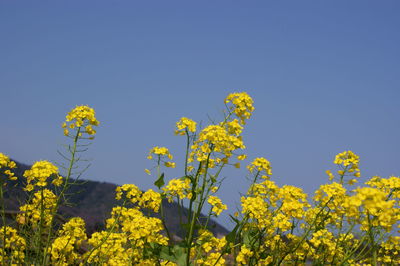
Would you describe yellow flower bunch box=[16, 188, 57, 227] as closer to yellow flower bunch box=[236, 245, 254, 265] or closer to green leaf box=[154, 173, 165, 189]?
green leaf box=[154, 173, 165, 189]

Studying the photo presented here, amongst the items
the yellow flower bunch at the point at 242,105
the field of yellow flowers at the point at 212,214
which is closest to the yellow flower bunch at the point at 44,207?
the field of yellow flowers at the point at 212,214

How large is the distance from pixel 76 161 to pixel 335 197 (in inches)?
113

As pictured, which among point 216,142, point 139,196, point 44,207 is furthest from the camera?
point 139,196

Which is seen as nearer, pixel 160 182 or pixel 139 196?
pixel 160 182

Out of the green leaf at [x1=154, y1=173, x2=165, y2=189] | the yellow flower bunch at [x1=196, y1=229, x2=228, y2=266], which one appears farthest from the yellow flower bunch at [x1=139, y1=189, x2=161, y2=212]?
the yellow flower bunch at [x1=196, y1=229, x2=228, y2=266]

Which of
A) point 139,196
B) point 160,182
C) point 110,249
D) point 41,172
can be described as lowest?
point 110,249

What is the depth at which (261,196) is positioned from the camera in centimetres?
555

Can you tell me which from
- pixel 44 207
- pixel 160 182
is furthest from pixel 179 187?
pixel 44 207

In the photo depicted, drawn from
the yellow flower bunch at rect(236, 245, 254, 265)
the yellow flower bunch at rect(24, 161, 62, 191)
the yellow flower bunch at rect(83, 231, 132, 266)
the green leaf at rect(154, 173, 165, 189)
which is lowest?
the yellow flower bunch at rect(83, 231, 132, 266)

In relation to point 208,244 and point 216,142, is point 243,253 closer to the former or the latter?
point 208,244

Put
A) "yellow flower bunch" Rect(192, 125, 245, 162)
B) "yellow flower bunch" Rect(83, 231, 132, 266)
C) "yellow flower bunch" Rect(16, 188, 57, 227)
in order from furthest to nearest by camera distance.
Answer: "yellow flower bunch" Rect(83, 231, 132, 266) → "yellow flower bunch" Rect(16, 188, 57, 227) → "yellow flower bunch" Rect(192, 125, 245, 162)

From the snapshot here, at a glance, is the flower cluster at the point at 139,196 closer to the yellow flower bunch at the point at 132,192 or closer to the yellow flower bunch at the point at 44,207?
the yellow flower bunch at the point at 132,192

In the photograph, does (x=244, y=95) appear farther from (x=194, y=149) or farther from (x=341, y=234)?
(x=341, y=234)

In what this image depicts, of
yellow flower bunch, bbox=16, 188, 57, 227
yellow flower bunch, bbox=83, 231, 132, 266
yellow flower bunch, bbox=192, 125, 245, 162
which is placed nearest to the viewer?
yellow flower bunch, bbox=192, 125, 245, 162
